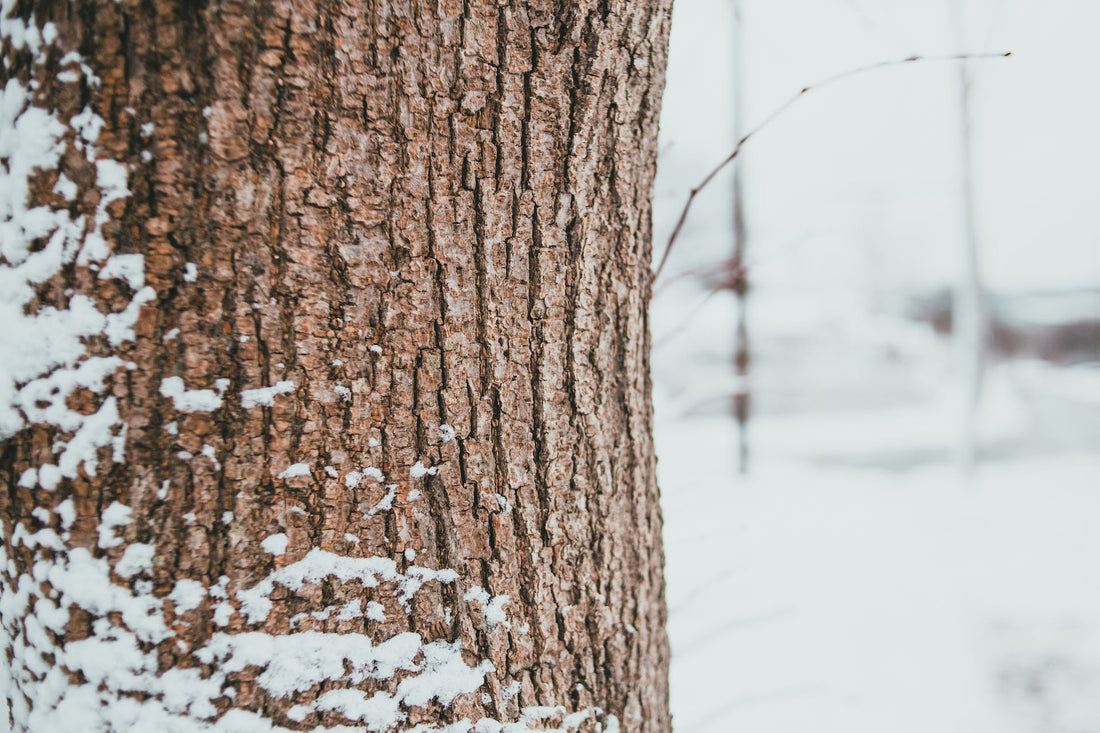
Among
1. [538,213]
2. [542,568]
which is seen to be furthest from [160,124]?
[542,568]

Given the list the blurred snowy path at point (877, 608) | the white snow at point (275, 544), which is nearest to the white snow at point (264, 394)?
the white snow at point (275, 544)

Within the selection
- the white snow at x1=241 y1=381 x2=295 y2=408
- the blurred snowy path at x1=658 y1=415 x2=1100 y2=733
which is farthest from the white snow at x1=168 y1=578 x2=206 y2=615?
the blurred snowy path at x1=658 y1=415 x2=1100 y2=733

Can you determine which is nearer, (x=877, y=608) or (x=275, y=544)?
(x=275, y=544)

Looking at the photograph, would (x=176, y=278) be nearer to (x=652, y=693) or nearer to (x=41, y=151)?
(x=41, y=151)

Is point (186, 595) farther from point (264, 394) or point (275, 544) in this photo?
point (264, 394)

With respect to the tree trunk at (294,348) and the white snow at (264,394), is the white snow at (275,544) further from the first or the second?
the white snow at (264,394)

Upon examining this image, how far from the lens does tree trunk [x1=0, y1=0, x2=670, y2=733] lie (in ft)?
2.08

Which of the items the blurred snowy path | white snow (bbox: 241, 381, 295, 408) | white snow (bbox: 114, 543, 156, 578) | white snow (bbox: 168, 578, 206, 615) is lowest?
the blurred snowy path

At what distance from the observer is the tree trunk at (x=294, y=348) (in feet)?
2.08

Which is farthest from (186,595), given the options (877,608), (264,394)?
(877,608)

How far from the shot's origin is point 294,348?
0.67 m

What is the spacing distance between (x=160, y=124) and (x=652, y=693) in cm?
113

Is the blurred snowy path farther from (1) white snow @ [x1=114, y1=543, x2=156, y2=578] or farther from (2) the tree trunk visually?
(1) white snow @ [x1=114, y1=543, x2=156, y2=578]

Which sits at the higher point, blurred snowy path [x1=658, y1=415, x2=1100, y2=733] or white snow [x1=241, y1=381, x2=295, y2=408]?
white snow [x1=241, y1=381, x2=295, y2=408]
